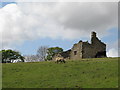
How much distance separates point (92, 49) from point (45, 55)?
161ft

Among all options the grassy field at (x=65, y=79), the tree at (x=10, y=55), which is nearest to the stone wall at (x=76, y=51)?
the grassy field at (x=65, y=79)

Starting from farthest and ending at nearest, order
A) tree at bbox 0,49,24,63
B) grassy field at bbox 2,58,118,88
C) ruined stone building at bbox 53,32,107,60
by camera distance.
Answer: tree at bbox 0,49,24,63 < ruined stone building at bbox 53,32,107,60 < grassy field at bbox 2,58,118,88

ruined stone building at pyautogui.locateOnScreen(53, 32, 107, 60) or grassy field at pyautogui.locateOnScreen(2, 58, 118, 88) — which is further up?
ruined stone building at pyautogui.locateOnScreen(53, 32, 107, 60)

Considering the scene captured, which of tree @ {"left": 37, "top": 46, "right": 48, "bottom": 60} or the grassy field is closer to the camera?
the grassy field

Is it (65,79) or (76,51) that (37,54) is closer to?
(76,51)

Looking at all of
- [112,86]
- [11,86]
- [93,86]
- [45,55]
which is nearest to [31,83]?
[11,86]

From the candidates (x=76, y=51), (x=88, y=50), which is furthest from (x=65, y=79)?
(x=76, y=51)

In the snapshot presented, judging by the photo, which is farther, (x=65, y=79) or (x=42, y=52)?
(x=42, y=52)

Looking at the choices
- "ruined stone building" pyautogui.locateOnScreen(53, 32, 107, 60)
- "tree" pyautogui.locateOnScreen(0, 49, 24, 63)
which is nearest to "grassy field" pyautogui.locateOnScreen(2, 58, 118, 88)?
"ruined stone building" pyautogui.locateOnScreen(53, 32, 107, 60)

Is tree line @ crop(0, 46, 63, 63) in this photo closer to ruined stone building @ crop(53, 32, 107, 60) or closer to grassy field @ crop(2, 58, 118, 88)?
ruined stone building @ crop(53, 32, 107, 60)

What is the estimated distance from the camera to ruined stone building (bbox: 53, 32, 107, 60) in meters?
57.7

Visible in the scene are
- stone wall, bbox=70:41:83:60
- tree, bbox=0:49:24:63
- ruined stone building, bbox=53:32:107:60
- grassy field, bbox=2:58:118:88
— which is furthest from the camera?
tree, bbox=0:49:24:63

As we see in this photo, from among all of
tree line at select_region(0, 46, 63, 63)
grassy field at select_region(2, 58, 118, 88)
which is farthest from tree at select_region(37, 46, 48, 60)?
grassy field at select_region(2, 58, 118, 88)

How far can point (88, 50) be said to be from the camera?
58156 mm
